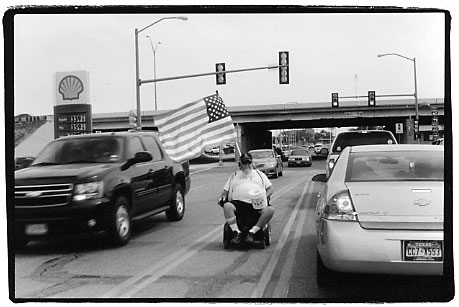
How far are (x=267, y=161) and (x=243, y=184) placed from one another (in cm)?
40

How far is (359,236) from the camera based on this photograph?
4.60 meters

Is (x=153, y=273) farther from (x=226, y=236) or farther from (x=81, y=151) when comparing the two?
(x=226, y=236)

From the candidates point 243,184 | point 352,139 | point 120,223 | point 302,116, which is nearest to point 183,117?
point 302,116

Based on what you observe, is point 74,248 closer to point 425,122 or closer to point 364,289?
point 364,289

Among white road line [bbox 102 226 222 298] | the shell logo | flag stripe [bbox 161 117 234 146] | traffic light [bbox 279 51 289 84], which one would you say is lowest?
white road line [bbox 102 226 222 298]

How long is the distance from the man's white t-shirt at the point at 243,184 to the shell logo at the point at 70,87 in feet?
7.47

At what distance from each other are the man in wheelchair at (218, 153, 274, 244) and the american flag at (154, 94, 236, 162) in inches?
41.7

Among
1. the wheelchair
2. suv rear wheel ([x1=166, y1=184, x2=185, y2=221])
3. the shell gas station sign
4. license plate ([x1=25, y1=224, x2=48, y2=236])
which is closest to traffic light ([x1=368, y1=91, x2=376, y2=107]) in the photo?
the wheelchair

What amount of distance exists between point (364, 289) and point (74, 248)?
2.52 metres

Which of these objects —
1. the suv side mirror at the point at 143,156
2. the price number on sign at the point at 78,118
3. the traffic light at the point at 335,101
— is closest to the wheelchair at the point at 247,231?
the suv side mirror at the point at 143,156

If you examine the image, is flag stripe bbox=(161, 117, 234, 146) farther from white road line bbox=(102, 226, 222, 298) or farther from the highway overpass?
white road line bbox=(102, 226, 222, 298)

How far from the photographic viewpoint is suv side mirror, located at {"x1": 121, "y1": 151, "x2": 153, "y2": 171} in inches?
227

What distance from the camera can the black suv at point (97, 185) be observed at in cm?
480

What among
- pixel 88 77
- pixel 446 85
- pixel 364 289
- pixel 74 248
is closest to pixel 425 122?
pixel 446 85
